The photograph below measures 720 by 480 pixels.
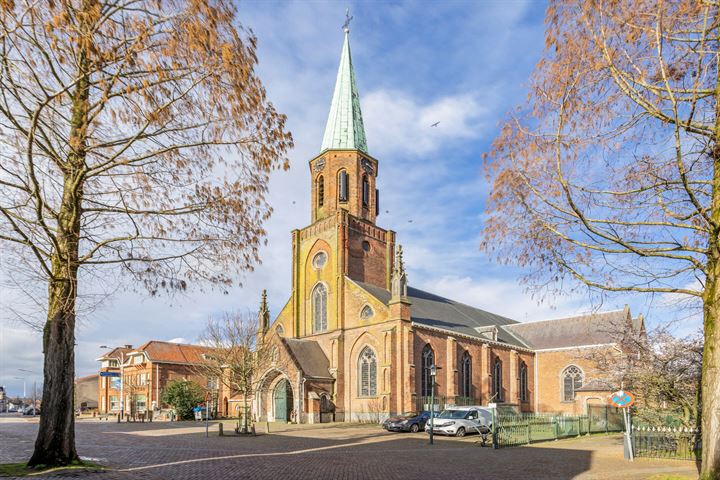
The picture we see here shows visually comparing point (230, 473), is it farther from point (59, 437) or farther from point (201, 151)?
point (201, 151)

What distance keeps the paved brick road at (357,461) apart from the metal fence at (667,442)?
110cm

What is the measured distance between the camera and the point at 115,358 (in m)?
74.7

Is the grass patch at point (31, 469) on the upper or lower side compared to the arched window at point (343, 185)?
lower

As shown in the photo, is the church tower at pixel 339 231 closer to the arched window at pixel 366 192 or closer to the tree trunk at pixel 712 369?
the arched window at pixel 366 192

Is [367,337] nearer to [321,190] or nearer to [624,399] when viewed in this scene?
[321,190]

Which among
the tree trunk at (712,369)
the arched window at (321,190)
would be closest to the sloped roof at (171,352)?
the arched window at (321,190)

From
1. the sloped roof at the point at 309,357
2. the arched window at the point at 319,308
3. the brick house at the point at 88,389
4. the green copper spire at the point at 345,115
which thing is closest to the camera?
the sloped roof at the point at 309,357

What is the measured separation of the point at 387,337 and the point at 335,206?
13.0 meters

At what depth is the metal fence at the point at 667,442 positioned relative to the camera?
63.3 feet

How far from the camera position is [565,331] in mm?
53188

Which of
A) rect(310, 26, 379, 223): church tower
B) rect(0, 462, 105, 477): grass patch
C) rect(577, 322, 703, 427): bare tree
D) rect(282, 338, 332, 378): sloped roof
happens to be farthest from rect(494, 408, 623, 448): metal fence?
rect(310, 26, 379, 223): church tower

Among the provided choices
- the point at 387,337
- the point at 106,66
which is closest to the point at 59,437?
the point at 106,66

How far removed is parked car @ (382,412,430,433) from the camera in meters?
30.7

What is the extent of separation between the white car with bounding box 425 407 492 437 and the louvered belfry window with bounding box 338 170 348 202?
21.5 m
